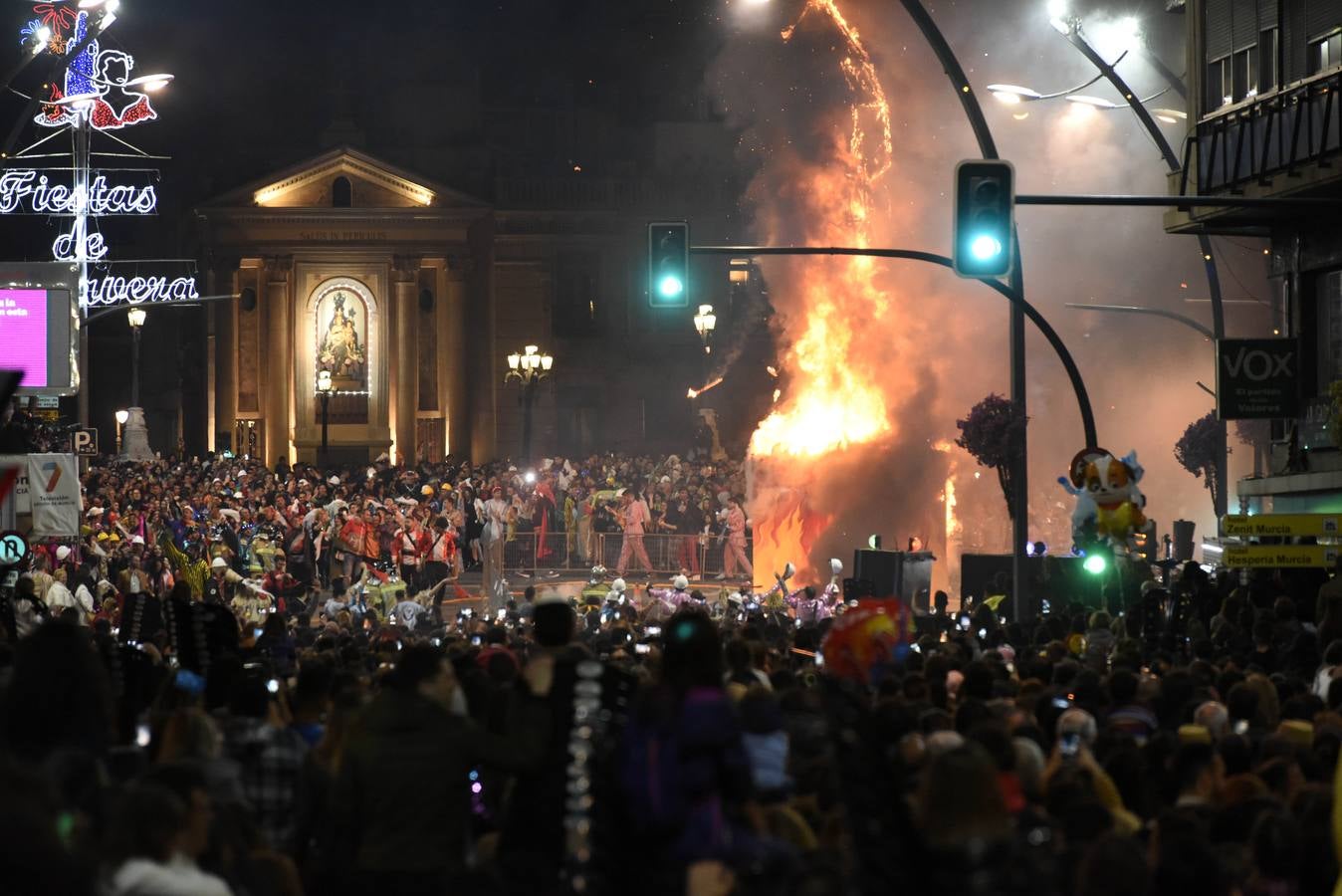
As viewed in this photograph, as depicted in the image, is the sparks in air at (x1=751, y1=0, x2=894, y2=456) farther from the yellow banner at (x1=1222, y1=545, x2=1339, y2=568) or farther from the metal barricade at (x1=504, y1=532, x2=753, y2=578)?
the yellow banner at (x1=1222, y1=545, x2=1339, y2=568)

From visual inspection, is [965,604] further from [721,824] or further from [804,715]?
[721,824]

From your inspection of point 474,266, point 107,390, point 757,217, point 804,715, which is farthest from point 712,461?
point 804,715

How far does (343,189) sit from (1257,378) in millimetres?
36964

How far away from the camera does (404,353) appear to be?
58.0 metres

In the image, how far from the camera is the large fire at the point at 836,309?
42562 millimetres

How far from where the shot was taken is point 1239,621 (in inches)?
739

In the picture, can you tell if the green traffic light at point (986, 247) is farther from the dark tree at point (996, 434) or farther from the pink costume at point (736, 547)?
the pink costume at point (736, 547)

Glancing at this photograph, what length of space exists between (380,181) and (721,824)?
5197 cm

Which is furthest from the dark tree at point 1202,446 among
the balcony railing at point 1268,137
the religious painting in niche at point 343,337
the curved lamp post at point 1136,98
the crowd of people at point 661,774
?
the crowd of people at point 661,774

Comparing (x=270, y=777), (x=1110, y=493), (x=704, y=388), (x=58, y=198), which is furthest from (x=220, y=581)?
(x=704, y=388)

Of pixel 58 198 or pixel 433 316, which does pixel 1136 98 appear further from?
pixel 433 316

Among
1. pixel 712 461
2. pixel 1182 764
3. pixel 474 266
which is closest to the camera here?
pixel 1182 764

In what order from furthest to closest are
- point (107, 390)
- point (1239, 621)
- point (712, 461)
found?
1. point (107, 390)
2. point (712, 461)
3. point (1239, 621)

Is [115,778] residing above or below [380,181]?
below
